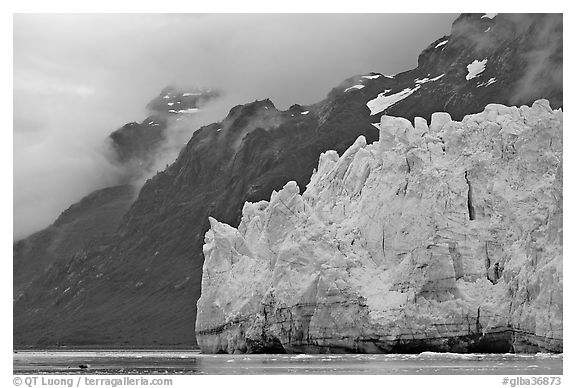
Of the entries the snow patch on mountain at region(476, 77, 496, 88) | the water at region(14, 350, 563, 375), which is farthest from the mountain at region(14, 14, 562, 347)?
the water at region(14, 350, 563, 375)

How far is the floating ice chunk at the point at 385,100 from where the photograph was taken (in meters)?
145

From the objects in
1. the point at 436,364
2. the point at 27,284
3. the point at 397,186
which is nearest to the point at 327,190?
the point at 397,186

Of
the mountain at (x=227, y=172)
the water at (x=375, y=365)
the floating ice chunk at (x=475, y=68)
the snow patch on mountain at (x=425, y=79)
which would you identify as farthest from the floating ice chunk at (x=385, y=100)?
the water at (x=375, y=365)

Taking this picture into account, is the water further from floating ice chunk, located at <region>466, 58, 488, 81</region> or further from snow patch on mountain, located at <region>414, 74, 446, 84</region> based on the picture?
snow patch on mountain, located at <region>414, 74, 446, 84</region>

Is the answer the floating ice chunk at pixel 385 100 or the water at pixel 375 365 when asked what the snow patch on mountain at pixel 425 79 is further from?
the water at pixel 375 365

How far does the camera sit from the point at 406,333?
4972cm

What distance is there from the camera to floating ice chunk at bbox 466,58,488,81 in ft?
463

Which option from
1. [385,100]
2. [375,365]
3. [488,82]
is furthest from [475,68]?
[375,365]

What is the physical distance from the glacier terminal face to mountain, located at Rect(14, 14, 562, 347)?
6013 cm

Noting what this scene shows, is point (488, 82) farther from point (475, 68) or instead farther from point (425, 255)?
point (425, 255)

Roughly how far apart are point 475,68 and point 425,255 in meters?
97.3

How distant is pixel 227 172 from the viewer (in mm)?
169750
